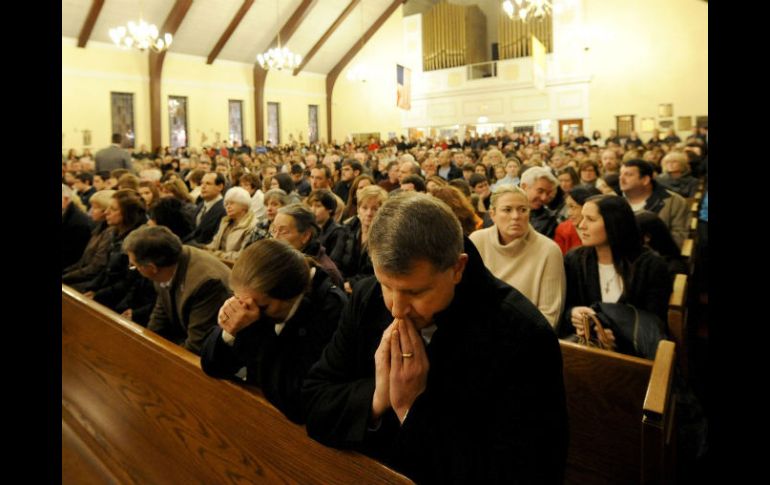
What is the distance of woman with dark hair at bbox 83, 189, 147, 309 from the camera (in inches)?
155

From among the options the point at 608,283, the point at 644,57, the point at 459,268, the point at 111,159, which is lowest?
the point at 608,283

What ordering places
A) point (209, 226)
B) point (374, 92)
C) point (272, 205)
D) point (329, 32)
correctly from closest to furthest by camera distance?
point (272, 205) → point (209, 226) → point (329, 32) → point (374, 92)

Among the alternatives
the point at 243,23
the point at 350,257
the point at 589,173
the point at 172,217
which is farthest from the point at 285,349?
the point at 243,23

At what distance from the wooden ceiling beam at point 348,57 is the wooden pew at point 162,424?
19698mm

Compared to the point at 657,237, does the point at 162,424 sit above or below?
below

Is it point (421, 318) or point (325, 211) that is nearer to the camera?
point (421, 318)

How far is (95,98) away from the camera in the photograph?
15.8 meters

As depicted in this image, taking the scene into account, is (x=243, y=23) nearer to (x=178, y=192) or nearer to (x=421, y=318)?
(x=178, y=192)

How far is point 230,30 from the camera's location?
17.0 meters

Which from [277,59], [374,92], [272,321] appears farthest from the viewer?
[374,92]

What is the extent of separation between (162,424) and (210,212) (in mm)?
3609
